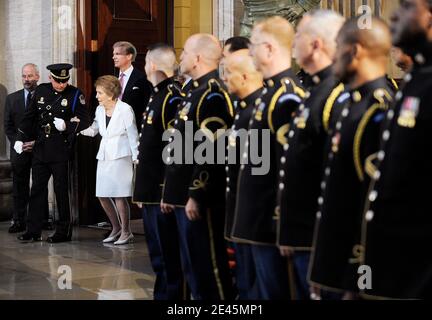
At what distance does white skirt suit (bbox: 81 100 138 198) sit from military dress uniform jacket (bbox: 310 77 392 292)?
5.10 m

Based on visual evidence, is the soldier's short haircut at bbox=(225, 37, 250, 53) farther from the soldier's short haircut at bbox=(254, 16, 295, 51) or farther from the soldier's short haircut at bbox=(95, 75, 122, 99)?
the soldier's short haircut at bbox=(95, 75, 122, 99)

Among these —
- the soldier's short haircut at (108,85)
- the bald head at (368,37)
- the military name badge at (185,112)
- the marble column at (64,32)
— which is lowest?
the military name badge at (185,112)

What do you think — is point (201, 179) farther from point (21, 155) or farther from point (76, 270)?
point (21, 155)

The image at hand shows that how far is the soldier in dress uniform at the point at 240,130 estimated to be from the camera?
→ 14.9ft

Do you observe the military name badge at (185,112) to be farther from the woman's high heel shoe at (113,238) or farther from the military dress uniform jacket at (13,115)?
the military dress uniform jacket at (13,115)

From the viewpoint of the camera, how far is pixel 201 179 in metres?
5.00

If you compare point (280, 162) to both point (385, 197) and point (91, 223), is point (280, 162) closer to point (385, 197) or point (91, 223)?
point (385, 197)

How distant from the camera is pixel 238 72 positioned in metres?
4.77

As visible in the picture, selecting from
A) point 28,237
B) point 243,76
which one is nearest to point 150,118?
point 243,76

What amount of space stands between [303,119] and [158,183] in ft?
6.87

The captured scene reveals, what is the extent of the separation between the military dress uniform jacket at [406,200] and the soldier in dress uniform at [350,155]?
9.5 inches

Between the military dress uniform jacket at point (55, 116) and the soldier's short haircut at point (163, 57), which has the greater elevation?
the soldier's short haircut at point (163, 57)

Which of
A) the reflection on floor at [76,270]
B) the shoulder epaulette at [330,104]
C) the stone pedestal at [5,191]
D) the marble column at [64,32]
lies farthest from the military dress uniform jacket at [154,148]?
the stone pedestal at [5,191]
